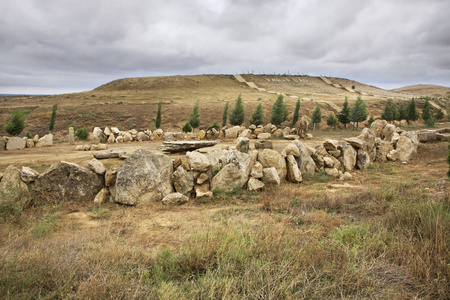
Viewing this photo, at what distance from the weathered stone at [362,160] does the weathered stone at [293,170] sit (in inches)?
167

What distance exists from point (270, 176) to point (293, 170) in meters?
1.34

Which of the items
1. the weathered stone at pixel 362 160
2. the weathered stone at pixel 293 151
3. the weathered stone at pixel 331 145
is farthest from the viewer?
the weathered stone at pixel 331 145

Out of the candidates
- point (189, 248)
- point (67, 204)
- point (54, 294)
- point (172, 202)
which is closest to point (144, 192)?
point (172, 202)

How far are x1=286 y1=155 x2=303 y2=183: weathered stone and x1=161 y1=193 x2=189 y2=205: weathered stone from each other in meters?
4.39

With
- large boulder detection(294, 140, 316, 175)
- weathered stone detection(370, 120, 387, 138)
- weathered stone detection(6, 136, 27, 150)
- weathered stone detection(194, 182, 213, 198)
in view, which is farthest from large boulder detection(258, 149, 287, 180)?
weathered stone detection(6, 136, 27, 150)

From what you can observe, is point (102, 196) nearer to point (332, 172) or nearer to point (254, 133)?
point (332, 172)

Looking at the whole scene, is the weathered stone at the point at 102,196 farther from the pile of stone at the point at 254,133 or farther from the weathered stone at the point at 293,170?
the pile of stone at the point at 254,133

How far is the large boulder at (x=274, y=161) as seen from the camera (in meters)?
9.88

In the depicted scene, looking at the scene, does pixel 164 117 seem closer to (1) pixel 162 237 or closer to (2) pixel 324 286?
(1) pixel 162 237

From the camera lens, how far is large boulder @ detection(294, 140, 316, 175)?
1077cm

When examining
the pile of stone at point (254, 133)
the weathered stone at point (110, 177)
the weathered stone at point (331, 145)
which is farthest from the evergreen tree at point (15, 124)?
the weathered stone at point (331, 145)

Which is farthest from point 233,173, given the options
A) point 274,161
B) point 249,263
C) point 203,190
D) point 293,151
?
point 249,263

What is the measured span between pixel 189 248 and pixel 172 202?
14.3ft

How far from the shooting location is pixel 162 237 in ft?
16.2
